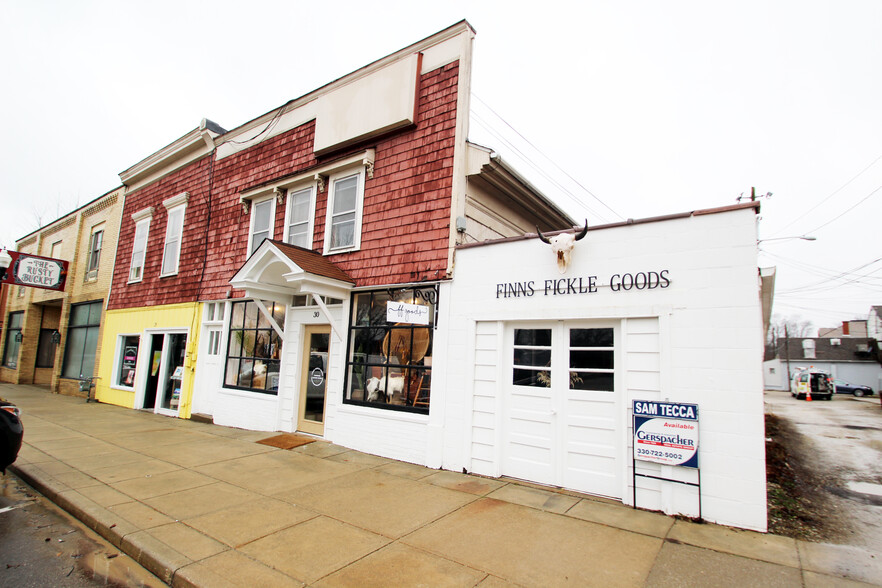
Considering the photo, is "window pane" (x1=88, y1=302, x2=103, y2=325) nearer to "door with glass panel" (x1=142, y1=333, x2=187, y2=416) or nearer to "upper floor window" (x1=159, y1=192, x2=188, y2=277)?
"door with glass panel" (x1=142, y1=333, x2=187, y2=416)

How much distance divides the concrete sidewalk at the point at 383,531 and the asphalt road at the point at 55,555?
0.13 meters

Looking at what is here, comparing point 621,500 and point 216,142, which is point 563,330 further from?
point 216,142

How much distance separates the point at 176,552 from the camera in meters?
3.96

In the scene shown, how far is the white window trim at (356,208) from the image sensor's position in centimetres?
848

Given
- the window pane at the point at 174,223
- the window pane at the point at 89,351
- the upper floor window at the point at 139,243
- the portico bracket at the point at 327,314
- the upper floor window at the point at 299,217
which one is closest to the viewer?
the portico bracket at the point at 327,314

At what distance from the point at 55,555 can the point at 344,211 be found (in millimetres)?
6500

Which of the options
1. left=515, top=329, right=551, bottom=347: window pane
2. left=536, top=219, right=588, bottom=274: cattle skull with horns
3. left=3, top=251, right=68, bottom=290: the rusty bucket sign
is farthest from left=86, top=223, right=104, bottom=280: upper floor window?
left=536, top=219, right=588, bottom=274: cattle skull with horns

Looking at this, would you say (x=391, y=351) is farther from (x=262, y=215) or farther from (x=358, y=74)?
(x=358, y=74)

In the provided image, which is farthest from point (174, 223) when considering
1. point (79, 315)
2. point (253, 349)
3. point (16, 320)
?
point (16, 320)

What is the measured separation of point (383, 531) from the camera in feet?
14.7

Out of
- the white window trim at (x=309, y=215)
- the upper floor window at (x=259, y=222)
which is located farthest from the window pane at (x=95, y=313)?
the white window trim at (x=309, y=215)

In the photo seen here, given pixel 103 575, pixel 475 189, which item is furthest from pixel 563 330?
pixel 103 575

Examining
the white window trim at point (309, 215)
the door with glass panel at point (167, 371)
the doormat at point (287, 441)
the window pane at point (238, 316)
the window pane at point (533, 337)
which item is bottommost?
the doormat at point (287, 441)

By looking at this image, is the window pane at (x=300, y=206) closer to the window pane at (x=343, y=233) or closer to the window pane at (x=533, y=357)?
the window pane at (x=343, y=233)
